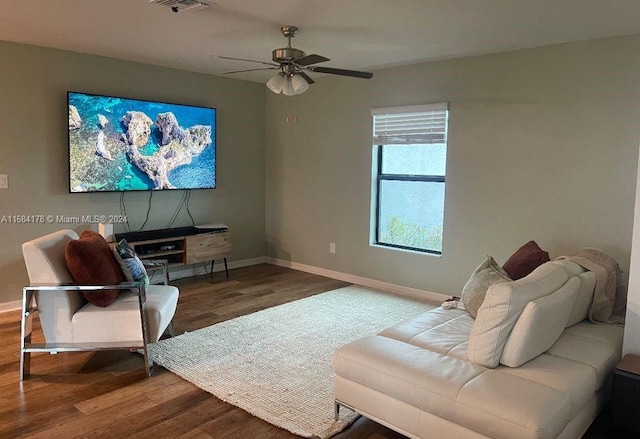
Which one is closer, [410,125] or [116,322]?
[116,322]

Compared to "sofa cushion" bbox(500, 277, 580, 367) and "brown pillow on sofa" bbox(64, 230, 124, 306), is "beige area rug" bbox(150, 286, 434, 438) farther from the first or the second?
"sofa cushion" bbox(500, 277, 580, 367)

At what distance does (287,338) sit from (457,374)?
1809mm

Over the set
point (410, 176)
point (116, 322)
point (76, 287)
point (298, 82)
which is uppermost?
point (298, 82)

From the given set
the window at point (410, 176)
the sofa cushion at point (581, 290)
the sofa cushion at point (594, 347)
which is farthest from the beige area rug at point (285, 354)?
the sofa cushion at point (581, 290)

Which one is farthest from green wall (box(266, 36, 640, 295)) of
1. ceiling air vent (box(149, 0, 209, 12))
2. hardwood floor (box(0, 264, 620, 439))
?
ceiling air vent (box(149, 0, 209, 12))

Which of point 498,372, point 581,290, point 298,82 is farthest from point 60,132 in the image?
point 581,290

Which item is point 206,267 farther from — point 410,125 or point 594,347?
point 594,347

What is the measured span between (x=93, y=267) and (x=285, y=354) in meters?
1.39

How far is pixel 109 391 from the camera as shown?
2.83m

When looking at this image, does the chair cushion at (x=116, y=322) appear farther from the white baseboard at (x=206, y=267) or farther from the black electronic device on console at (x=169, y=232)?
the white baseboard at (x=206, y=267)

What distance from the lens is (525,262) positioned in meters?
3.24

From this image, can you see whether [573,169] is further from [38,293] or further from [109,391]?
[38,293]

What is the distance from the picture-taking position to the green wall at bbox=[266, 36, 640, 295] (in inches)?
145

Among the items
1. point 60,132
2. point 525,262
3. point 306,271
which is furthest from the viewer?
point 306,271
